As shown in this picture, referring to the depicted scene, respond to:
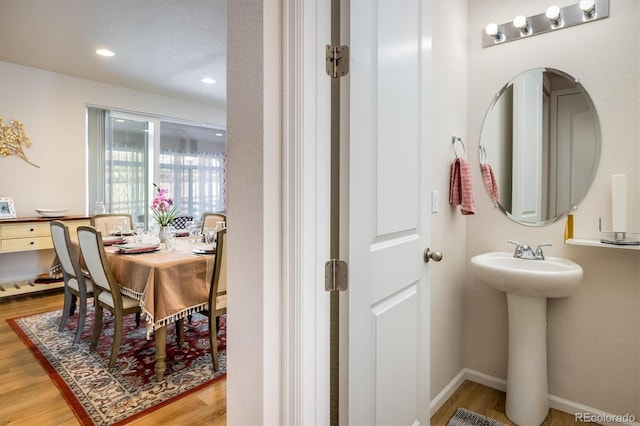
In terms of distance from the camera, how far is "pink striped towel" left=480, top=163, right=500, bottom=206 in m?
2.16

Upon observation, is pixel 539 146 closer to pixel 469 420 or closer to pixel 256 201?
A: pixel 469 420

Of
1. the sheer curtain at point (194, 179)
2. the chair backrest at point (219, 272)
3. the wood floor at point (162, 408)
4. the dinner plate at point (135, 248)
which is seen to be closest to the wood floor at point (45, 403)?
the wood floor at point (162, 408)

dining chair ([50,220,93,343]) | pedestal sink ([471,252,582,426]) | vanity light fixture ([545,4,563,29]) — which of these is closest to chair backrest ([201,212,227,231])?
dining chair ([50,220,93,343])

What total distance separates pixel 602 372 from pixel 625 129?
4.07ft

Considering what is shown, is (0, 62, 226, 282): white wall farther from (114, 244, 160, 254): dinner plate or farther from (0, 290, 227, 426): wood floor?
(114, 244, 160, 254): dinner plate

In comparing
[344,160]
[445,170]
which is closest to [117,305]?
[344,160]

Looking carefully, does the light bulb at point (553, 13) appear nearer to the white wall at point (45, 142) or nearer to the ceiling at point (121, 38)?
the ceiling at point (121, 38)

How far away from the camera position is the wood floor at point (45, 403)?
188 centimetres

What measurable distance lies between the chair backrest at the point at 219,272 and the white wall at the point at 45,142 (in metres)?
3.30

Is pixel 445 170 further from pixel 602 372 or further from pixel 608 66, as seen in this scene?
pixel 602 372

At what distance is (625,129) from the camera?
1764mm

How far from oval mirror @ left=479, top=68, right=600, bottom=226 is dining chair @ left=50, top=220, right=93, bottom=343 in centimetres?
299

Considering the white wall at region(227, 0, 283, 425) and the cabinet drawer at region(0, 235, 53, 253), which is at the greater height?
the white wall at region(227, 0, 283, 425)

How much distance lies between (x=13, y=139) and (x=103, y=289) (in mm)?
2903
